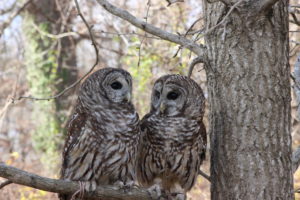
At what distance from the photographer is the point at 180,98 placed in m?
3.65

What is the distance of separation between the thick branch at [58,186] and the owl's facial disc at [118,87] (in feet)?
2.24

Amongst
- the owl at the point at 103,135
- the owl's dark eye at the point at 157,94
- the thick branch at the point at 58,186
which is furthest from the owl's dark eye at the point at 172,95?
the thick branch at the point at 58,186

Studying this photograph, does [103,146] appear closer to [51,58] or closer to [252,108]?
[252,108]

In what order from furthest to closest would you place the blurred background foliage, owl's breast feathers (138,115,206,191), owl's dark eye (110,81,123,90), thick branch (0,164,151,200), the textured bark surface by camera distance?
1. the blurred background foliage
2. owl's dark eye (110,81,123,90)
3. owl's breast feathers (138,115,206,191)
4. the textured bark surface
5. thick branch (0,164,151,200)

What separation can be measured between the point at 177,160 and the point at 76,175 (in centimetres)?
72

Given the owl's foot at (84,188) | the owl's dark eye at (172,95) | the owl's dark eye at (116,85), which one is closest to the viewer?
the owl's foot at (84,188)

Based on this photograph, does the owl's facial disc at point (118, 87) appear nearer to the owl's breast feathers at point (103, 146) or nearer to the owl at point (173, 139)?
the owl's breast feathers at point (103, 146)

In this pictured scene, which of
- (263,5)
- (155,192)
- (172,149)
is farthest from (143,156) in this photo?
(263,5)

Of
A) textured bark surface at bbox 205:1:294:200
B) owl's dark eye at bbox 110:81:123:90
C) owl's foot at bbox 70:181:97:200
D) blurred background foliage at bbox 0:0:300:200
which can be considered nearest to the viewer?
owl's foot at bbox 70:181:97:200

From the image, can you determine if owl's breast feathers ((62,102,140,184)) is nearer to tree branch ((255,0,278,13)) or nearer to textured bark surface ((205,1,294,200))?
textured bark surface ((205,1,294,200))

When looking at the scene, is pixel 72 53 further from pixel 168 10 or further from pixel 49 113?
pixel 168 10

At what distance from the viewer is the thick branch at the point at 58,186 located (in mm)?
2650

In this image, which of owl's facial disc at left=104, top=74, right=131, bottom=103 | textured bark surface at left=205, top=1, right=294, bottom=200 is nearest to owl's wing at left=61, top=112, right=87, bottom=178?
owl's facial disc at left=104, top=74, right=131, bottom=103

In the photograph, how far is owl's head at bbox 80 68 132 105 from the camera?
3.53 m
